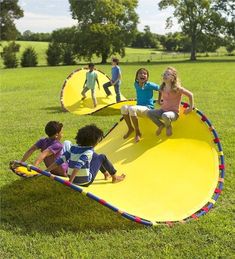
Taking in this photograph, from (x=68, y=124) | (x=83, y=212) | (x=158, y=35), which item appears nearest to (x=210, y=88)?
(x=68, y=124)

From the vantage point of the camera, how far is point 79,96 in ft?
45.6

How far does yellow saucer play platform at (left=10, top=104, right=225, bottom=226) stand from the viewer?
5055mm

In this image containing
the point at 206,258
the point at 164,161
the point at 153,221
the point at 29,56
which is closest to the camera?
the point at 206,258

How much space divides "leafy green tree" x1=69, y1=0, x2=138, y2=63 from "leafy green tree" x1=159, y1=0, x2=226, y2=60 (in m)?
5.35

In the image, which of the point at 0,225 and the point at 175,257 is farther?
→ the point at 0,225

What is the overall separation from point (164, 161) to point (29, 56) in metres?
46.7

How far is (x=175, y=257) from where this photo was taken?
419cm

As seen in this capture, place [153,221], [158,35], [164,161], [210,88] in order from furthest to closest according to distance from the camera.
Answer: [158,35] → [210,88] → [164,161] → [153,221]

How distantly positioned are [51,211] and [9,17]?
5959 centimetres

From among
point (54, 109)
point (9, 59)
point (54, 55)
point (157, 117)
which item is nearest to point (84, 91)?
point (54, 109)

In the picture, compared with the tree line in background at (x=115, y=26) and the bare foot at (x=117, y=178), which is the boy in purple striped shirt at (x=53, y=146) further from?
the tree line in background at (x=115, y=26)

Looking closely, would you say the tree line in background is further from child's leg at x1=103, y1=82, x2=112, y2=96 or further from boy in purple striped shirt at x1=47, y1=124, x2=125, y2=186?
boy in purple striped shirt at x1=47, y1=124, x2=125, y2=186

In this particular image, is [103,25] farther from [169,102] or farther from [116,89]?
[169,102]

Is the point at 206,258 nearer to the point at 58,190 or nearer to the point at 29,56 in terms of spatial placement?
the point at 58,190
